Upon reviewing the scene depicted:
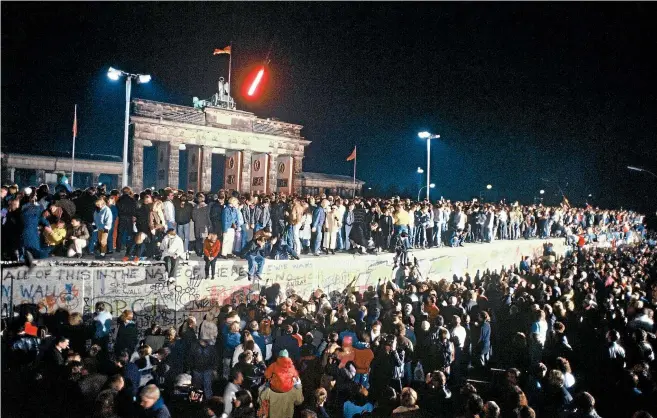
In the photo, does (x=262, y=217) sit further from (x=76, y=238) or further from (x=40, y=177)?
(x=40, y=177)

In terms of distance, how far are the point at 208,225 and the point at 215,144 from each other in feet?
108

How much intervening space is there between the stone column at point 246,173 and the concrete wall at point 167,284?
31.4 meters

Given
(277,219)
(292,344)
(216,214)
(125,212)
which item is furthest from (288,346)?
(277,219)

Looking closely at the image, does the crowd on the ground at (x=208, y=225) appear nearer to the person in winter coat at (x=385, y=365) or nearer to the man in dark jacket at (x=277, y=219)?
the man in dark jacket at (x=277, y=219)

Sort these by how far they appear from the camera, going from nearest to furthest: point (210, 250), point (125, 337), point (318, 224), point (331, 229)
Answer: point (125, 337) < point (210, 250) < point (318, 224) < point (331, 229)

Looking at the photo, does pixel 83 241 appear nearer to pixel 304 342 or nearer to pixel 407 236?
pixel 304 342

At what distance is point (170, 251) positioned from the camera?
40.5 feet

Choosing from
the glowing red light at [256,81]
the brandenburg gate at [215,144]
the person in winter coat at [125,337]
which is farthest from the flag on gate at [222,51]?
the person in winter coat at [125,337]

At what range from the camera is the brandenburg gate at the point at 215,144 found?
4094 centimetres

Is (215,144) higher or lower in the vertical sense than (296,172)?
higher

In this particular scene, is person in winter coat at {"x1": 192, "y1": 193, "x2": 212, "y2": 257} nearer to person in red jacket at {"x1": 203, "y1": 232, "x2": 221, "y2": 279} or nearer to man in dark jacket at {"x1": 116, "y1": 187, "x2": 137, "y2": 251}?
person in red jacket at {"x1": 203, "y1": 232, "x2": 221, "y2": 279}

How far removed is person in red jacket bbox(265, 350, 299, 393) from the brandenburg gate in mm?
30750

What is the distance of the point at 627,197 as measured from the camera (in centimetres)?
7431

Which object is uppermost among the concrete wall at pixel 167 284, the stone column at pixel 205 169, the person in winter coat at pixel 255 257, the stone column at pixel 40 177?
the stone column at pixel 205 169
